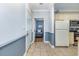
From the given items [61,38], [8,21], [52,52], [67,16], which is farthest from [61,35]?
[8,21]

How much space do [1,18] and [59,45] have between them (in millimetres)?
5746

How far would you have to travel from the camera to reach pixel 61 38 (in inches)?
295

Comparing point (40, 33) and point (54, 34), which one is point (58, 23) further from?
point (40, 33)

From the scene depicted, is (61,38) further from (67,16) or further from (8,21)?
(8,21)

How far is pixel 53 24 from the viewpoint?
7.50 metres

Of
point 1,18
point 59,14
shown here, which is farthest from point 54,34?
point 1,18

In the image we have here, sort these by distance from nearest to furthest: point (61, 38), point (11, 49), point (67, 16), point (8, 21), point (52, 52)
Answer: point (8, 21)
point (11, 49)
point (52, 52)
point (61, 38)
point (67, 16)

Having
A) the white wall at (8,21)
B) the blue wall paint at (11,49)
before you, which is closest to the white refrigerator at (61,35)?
the blue wall paint at (11,49)

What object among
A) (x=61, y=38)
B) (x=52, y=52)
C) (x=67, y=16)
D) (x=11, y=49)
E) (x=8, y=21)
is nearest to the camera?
(x=8, y=21)

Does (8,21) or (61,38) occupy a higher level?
(8,21)

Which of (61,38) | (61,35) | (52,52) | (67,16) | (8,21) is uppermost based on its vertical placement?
(67,16)

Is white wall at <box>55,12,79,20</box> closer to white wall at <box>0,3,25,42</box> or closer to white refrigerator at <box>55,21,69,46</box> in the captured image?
white refrigerator at <box>55,21,69,46</box>

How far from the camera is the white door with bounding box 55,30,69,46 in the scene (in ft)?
24.5

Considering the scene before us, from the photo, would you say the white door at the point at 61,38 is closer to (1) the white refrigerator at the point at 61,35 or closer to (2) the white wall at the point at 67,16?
(1) the white refrigerator at the point at 61,35
